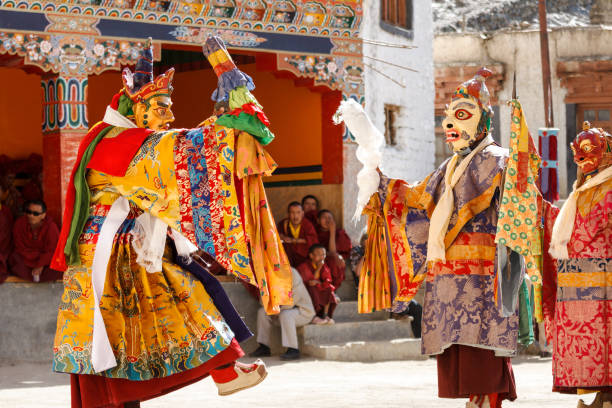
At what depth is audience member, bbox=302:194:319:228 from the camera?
43.5 feet

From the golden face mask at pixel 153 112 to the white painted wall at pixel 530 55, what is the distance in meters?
16.4

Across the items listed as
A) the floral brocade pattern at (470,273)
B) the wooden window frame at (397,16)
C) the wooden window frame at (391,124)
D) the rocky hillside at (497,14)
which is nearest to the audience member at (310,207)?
the wooden window frame at (391,124)

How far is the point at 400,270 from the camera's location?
7.14m

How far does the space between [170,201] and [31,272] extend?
5.45m

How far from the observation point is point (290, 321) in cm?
1172

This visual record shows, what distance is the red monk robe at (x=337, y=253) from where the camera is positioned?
1272cm

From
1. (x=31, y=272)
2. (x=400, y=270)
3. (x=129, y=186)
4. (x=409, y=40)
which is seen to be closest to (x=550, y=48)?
(x=409, y=40)

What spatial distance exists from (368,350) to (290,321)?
32.4 inches

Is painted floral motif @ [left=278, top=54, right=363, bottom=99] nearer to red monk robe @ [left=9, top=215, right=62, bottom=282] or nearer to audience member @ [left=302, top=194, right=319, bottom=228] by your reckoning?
audience member @ [left=302, top=194, right=319, bottom=228]

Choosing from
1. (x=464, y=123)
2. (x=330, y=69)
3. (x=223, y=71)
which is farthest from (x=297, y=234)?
(x=223, y=71)

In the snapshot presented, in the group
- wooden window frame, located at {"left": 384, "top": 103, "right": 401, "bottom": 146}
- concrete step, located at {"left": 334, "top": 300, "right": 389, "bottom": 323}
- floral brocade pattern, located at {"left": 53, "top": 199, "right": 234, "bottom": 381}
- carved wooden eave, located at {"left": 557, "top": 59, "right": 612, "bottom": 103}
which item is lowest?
concrete step, located at {"left": 334, "top": 300, "right": 389, "bottom": 323}

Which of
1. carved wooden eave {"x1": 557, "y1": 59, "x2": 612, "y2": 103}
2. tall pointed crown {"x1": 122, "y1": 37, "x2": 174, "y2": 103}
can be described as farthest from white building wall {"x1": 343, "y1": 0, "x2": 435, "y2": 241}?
tall pointed crown {"x1": 122, "y1": 37, "x2": 174, "y2": 103}

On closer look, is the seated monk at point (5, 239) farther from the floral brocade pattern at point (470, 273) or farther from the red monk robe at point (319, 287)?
the floral brocade pattern at point (470, 273)

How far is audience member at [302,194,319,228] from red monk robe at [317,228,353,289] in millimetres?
220
